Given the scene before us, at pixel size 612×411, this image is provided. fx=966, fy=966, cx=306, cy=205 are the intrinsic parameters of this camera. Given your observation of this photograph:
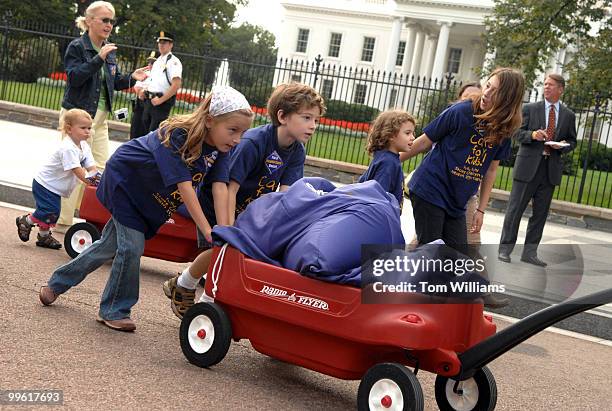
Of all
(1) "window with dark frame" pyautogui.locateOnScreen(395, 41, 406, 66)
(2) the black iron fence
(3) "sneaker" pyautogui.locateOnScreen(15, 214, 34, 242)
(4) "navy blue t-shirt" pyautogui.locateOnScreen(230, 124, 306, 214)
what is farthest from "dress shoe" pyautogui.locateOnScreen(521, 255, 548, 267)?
(1) "window with dark frame" pyautogui.locateOnScreen(395, 41, 406, 66)

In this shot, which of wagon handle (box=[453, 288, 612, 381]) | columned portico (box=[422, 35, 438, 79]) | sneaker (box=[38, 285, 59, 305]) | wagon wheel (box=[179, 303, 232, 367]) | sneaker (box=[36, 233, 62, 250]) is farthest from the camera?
columned portico (box=[422, 35, 438, 79])

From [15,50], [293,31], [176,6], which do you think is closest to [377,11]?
[293,31]

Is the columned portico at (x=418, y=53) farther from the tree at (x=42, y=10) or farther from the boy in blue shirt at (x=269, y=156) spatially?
the boy in blue shirt at (x=269, y=156)

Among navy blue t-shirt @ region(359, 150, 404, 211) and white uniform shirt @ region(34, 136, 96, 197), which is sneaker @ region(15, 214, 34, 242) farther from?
navy blue t-shirt @ region(359, 150, 404, 211)

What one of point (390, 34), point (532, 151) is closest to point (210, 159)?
point (532, 151)

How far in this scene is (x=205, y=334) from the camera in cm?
472

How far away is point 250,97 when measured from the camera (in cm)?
1838

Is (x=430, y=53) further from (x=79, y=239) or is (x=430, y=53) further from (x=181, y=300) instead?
(x=181, y=300)

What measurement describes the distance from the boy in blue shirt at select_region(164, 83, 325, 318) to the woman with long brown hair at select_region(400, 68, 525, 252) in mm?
885

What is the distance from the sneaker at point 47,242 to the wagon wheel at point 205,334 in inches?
119

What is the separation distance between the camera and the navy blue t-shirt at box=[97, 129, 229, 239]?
16.9ft

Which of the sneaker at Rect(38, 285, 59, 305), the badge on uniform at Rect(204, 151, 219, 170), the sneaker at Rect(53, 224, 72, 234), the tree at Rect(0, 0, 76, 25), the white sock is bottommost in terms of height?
the sneaker at Rect(53, 224, 72, 234)

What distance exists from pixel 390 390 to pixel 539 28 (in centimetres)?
1887

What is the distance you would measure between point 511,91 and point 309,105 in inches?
56.0
